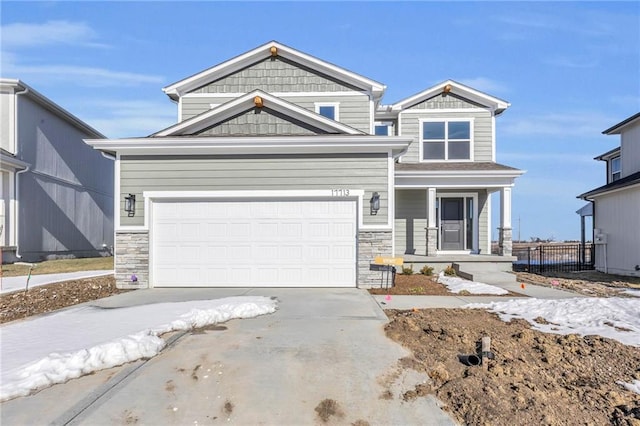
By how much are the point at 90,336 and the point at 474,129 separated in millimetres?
14649

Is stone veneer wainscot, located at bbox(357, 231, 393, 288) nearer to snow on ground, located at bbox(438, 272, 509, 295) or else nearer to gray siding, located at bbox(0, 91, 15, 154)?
snow on ground, located at bbox(438, 272, 509, 295)

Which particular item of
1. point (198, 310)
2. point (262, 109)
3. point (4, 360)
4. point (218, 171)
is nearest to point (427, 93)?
point (262, 109)

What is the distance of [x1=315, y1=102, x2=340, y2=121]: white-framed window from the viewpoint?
14.5 metres

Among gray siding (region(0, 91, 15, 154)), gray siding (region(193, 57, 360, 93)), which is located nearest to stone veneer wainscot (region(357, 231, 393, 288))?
gray siding (region(193, 57, 360, 93))

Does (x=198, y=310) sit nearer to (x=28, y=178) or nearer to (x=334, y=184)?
(x=334, y=184)

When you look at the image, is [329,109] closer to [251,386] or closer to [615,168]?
[251,386]

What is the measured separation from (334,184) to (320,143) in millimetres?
1065

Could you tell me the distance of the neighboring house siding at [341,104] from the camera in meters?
14.5

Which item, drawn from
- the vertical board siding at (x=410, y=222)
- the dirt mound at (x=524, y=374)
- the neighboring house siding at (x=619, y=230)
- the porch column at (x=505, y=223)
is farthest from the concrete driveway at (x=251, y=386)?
the neighboring house siding at (x=619, y=230)

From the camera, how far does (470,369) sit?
4.64 metres

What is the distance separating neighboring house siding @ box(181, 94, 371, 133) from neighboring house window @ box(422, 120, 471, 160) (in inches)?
116

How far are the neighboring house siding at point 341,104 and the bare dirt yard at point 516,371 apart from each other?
27.9ft

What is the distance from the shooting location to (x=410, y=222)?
52.6 ft

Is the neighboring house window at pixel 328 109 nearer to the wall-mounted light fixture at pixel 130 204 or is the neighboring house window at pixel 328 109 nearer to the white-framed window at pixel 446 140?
the white-framed window at pixel 446 140
